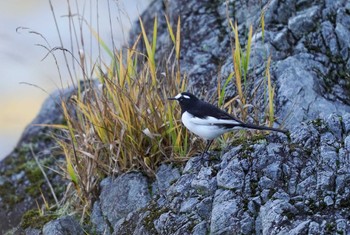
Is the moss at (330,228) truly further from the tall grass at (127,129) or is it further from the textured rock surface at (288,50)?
the textured rock surface at (288,50)

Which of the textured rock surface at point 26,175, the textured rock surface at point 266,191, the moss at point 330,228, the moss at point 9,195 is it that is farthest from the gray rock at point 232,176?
the moss at point 9,195

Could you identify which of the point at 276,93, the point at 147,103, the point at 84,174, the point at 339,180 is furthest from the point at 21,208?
the point at 339,180

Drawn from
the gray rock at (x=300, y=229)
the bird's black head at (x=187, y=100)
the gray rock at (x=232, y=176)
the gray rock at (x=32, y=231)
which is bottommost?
the gray rock at (x=32, y=231)

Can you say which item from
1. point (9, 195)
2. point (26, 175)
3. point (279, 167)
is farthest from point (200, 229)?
point (26, 175)

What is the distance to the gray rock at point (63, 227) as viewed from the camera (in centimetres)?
656

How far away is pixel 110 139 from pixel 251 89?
65.2 inches

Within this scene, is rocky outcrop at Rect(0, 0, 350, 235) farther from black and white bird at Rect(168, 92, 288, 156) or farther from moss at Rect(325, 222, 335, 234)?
black and white bird at Rect(168, 92, 288, 156)

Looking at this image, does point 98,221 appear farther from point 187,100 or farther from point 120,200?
point 187,100

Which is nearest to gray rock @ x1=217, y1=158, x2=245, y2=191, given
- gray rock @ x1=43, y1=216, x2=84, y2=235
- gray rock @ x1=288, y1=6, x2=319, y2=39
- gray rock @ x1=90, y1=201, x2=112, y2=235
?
gray rock @ x1=90, y1=201, x2=112, y2=235

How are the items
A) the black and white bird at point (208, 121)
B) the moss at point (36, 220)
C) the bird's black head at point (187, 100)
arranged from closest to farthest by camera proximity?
the black and white bird at point (208, 121) → the bird's black head at point (187, 100) → the moss at point (36, 220)

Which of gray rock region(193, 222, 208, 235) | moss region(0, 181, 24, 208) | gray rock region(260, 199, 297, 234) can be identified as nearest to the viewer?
gray rock region(260, 199, 297, 234)

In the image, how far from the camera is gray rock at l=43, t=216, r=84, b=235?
6.56 m

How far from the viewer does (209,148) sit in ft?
21.2

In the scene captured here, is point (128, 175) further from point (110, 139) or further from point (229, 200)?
point (229, 200)
